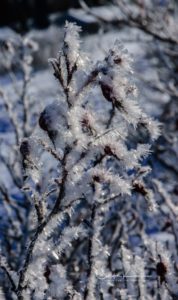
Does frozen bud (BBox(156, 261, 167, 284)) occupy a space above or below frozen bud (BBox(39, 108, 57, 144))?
below

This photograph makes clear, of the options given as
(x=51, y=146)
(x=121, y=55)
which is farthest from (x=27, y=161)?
(x=121, y=55)

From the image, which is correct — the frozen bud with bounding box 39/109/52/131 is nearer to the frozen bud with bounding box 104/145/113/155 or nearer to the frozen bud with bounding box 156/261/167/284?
the frozen bud with bounding box 104/145/113/155

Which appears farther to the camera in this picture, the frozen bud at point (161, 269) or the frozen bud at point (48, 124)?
the frozen bud at point (161, 269)

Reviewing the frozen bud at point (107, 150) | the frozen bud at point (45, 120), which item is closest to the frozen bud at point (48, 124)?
the frozen bud at point (45, 120)

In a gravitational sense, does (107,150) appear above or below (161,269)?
above

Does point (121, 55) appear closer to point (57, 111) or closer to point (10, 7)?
point (57, 111)

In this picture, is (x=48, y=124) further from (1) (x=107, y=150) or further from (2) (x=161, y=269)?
(2) (x=161, y=269)

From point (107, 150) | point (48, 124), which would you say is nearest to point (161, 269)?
point (107, 150)

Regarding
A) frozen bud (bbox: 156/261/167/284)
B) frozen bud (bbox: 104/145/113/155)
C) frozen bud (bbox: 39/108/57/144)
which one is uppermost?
frozen bud (bbox: 39/108/57/144)

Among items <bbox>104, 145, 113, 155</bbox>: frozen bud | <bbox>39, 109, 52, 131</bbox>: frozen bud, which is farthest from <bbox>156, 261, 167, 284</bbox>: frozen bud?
<bbox>39, 109, 52, 131</bbox>: frozen bud

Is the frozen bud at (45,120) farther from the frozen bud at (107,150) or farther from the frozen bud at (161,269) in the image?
the frozen bud at (161,269)

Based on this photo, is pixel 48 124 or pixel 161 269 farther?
pixel 161 269
